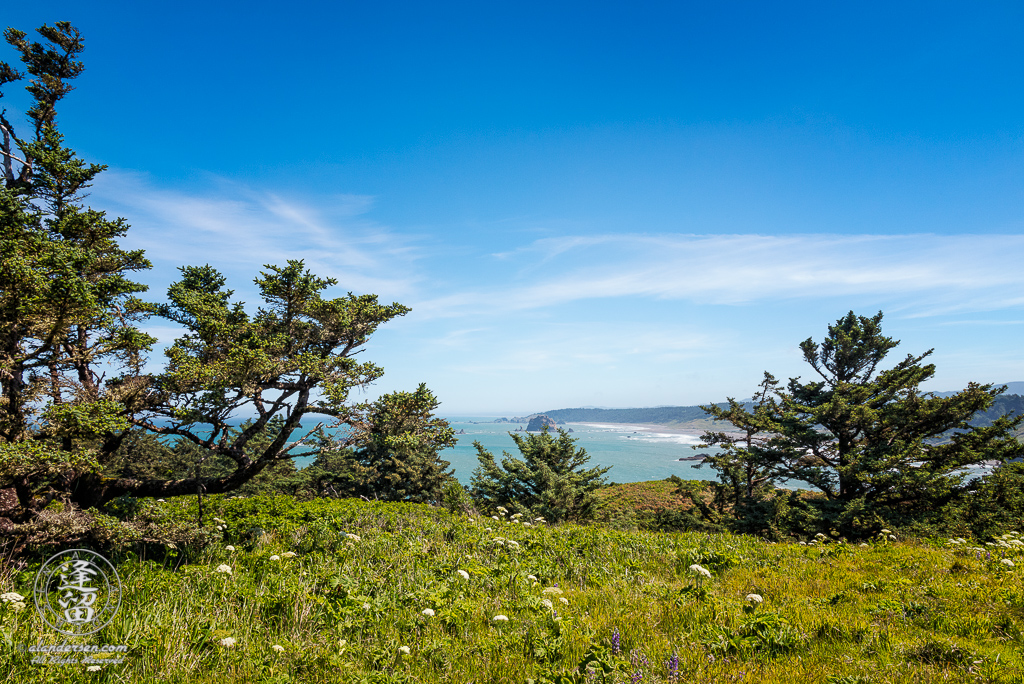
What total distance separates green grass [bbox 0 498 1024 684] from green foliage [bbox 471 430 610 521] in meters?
9.44

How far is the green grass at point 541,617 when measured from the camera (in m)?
3.24

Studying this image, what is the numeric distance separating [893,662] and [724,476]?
16.8 m

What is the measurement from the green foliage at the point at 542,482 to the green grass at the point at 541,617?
9.44 meters

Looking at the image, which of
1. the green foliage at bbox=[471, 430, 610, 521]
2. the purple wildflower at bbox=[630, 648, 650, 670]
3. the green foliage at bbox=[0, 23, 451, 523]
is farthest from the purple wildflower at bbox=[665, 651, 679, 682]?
the green foliage at bbox=[471, 430, 610, 521]

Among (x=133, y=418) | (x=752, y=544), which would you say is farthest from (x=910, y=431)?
(x=133, y=418)

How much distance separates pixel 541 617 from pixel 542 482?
1318 cm

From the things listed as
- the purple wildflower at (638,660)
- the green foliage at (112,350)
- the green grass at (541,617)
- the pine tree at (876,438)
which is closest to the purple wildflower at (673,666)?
the green grass at (541,617)

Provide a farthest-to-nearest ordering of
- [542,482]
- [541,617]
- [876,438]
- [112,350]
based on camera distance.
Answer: [542,482] → [876,438] → [112,350] → [541,617]

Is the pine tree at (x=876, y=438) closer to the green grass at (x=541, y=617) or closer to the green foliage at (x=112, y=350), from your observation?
the green grass at (x=541, y=617)

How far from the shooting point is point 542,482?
16.9 m

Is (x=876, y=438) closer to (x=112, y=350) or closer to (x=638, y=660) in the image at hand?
(x=638, y=660)

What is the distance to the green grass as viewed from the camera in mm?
3240

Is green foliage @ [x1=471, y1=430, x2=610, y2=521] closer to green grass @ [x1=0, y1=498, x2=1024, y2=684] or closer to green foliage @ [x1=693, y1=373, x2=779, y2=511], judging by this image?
green foliage @ [x1=693, y1=373, x2=779, y2=511]

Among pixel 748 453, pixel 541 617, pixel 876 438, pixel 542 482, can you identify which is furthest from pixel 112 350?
pixel 876 438
